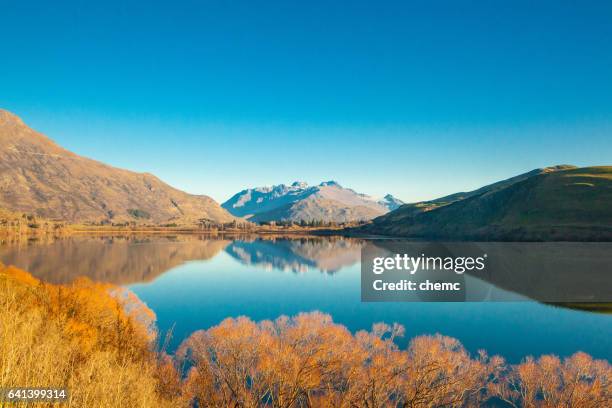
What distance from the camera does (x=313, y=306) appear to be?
60531mm

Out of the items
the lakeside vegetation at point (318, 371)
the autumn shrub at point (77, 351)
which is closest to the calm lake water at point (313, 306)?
the lakeside vegetation at point (318, 371)

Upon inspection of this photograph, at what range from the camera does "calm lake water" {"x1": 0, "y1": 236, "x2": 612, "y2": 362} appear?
1750 inches

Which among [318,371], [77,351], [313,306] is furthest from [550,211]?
[77,351]

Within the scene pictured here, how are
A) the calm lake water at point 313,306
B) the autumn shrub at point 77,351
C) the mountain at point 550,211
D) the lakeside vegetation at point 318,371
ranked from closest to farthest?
the autumn shrub at point 77,351, the lakeside vegetation at point 318,371, the calm lake water at point 313,306, the mountain at point 550,211

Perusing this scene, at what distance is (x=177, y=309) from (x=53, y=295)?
2554cm

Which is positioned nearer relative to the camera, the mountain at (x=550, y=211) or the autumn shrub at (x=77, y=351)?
the autumn shrub at (x=77, y=351)

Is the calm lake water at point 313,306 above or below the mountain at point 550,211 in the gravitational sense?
below

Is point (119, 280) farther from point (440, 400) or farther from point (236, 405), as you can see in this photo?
point (440, 400)

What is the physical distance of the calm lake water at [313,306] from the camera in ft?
146

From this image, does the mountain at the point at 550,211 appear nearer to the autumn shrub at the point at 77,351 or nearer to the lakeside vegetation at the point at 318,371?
the lakeside vegetation at the point at 318,371

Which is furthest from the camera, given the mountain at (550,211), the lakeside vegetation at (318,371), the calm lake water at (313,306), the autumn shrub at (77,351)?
the mountain at (550,211)

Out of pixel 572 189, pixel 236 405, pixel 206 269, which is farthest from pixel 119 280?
pixel 572 189

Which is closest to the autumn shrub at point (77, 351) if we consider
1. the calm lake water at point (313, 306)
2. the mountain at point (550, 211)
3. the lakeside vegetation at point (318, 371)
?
the lakeside vegetation at point (318, 371)

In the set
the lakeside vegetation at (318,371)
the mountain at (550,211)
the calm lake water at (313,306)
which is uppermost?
the mountain at (550,211)
